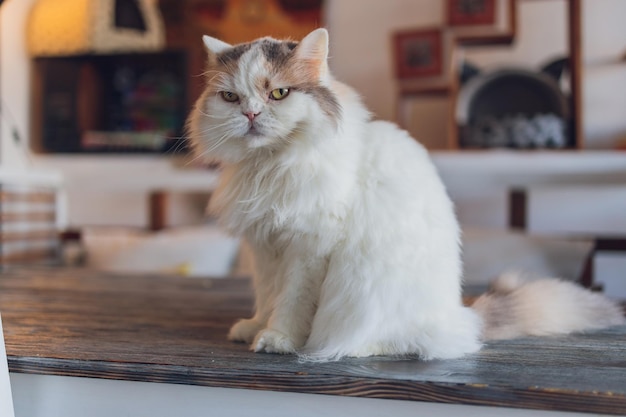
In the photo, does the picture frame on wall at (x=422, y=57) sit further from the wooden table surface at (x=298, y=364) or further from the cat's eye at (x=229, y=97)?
the cat's eye at (x=229, y=97)

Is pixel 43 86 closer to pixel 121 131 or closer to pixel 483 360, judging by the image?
pixel 121 131

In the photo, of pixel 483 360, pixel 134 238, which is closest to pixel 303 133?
pixel 483 360

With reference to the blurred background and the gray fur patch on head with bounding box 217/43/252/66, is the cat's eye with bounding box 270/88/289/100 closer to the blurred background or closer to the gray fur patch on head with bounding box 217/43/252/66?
the gray fur patch on head with bounding box 217/43/252/66

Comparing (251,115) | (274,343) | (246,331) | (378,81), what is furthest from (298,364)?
(378,81)

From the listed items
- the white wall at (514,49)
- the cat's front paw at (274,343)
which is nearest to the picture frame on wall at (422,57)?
the white wall at (514,49)

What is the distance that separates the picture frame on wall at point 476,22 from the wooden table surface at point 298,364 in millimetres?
1420

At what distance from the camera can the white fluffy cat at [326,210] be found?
Result: 0.92m

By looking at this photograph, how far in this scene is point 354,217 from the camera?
0.94 m

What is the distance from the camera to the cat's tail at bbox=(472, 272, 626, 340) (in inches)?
42.6

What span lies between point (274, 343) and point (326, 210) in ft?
0.71

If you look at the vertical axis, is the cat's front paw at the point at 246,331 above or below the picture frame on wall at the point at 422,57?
below

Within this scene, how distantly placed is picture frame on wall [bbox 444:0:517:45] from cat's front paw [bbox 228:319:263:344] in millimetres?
1590

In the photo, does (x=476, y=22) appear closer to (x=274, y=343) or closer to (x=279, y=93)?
(x=279, y=93)

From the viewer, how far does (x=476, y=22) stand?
7.61 feet
